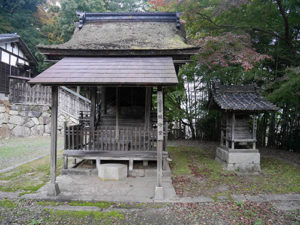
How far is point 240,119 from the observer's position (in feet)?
24.1

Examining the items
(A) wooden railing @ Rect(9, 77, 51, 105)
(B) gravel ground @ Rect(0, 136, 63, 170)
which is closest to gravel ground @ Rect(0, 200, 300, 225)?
(B) gravel ground @ Rect(0, 136, 63, 170)

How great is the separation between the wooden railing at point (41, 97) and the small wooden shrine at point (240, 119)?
444 inches

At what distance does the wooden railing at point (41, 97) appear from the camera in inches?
540

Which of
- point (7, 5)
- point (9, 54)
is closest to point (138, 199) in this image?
point (9, 54)

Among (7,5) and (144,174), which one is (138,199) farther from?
(7,5)

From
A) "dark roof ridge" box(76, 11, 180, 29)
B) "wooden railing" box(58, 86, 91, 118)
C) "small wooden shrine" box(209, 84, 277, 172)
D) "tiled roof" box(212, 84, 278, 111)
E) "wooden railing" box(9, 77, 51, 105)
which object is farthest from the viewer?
"wooden railing" box(58, 86, 91, 118)

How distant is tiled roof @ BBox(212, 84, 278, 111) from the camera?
22.2 ft

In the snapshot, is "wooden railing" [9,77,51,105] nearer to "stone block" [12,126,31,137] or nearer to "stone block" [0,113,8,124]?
"stone block" [0,113,8,124]

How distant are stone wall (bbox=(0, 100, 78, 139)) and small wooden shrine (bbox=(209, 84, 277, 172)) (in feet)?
37.4

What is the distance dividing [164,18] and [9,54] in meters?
14.6

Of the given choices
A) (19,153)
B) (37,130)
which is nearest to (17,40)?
(37,130)

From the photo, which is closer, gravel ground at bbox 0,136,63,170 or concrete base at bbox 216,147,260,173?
concrete base at bbox 216,147,260,173

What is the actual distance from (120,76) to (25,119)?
40.5 feet

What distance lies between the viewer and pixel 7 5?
22.4m
